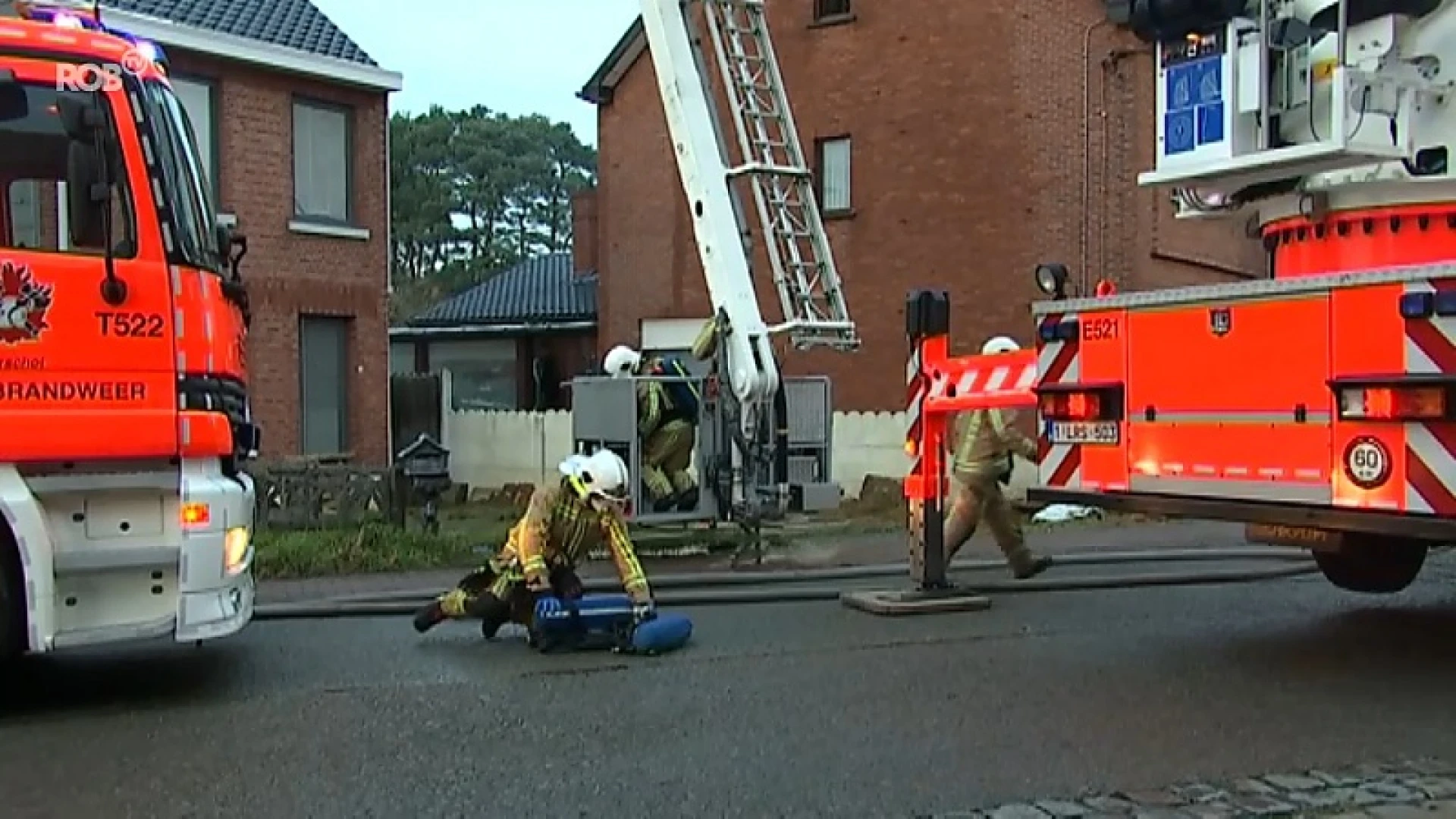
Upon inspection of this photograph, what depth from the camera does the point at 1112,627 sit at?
30.7 feet

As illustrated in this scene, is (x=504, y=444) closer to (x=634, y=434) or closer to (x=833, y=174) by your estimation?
(x=833, y=174)

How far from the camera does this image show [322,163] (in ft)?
66.3

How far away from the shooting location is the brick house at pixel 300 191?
1880 cm

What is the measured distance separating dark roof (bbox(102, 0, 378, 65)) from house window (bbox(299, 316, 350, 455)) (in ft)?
11.4

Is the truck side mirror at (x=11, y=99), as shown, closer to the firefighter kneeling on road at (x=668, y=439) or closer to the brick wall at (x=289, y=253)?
the firefighter kneeling on road at (x=668, y=439)

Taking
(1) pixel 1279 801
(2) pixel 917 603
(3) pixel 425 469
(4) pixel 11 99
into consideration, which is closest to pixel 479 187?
(3) pixel 425 469

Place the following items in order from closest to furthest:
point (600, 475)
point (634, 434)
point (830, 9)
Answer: point (600, 475)
point (634, 434)
point (830, 9)

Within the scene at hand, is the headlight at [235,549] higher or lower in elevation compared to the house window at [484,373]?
lower

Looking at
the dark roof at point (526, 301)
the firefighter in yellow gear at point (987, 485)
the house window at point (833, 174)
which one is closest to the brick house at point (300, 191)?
the house window at point (833, 174)

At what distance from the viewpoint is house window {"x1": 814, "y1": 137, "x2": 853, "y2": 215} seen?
23.0m

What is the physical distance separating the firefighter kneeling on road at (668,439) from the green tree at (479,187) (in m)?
46.9

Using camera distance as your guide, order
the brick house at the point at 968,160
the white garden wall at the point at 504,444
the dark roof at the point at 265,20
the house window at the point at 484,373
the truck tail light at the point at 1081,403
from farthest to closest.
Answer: the house window at the point at 484,373 < the white garden wall at the point at 504,444 < the brick house at the point at 968,160 < the dark roof at the point at 265,20 < the truck tail light at the point at 1081,403

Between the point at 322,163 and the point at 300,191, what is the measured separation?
58cm

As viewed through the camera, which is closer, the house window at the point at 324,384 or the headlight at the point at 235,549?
the headlight at the point at 235,549
